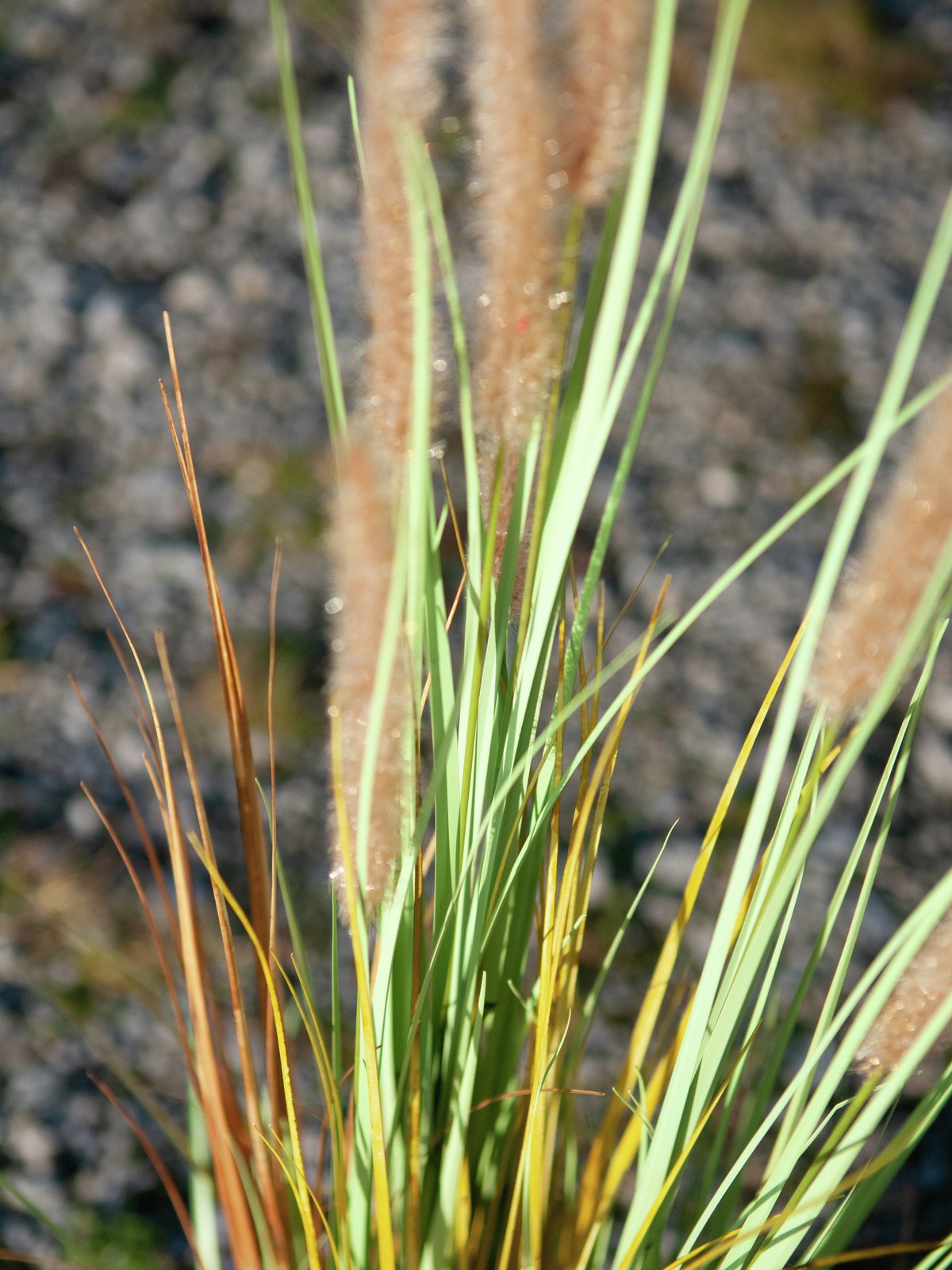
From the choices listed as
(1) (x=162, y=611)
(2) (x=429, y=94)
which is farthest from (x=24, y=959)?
(2) (x=429, y=94)

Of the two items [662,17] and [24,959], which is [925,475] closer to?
[662,17]

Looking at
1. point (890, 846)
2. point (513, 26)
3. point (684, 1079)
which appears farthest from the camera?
point (890, 846)

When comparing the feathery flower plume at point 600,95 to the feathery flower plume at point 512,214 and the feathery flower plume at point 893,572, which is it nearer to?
the feathery flower plume at point 512,214

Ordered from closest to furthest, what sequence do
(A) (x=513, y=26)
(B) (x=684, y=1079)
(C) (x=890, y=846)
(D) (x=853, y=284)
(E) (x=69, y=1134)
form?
(A) (x=513, y=26) → (B) (x=684, y=1079) → (E) (x=69, y=1134) → (C) (x=890, y=846) → (D) (x=853, y=284)

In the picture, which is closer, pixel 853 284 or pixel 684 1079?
pixel 684 1079

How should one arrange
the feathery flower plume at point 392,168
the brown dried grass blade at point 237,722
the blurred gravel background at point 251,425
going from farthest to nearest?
the blurred gravel background at point 251,425 → the brown dried grass blade at point 237,722 → the feathery flower plume at point 392,168

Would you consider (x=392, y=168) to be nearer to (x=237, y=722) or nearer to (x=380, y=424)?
(x=380, y=424)

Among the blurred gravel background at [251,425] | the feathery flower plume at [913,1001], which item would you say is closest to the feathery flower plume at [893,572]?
the feathery flower plume at [913,1001]
